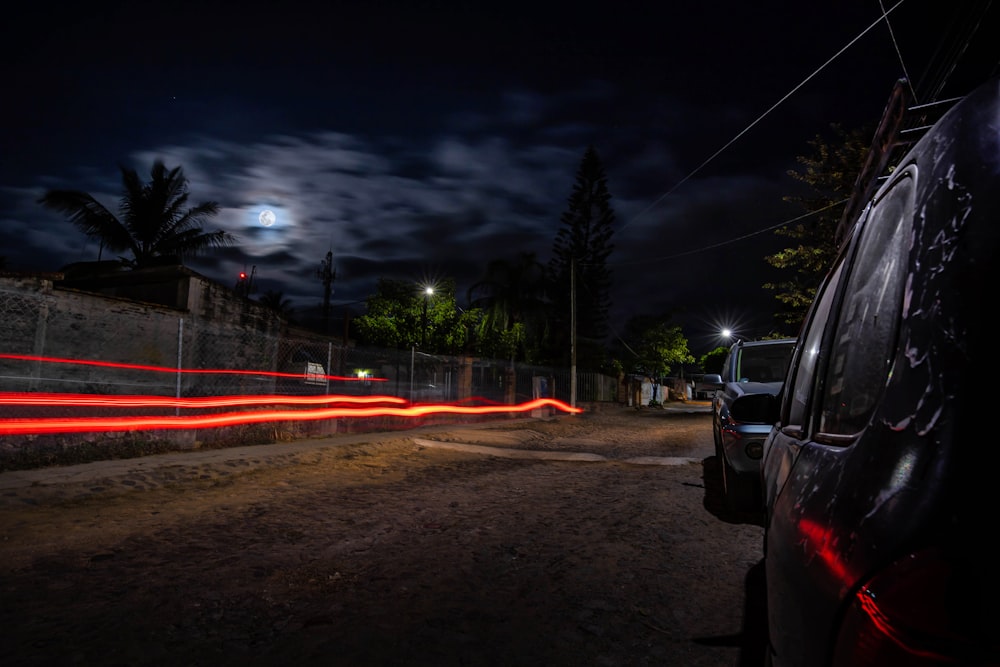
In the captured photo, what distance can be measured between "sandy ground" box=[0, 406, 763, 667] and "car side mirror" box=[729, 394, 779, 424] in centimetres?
97

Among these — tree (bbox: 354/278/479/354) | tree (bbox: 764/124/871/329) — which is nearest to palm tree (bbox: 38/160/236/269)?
tree (bbox: 354/278/479/354)

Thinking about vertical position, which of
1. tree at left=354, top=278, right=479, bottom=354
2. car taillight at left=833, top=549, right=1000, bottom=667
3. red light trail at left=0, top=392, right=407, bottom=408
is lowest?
red light trail at left=0, top=392, right=407, bottom=408

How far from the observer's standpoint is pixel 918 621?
69cm

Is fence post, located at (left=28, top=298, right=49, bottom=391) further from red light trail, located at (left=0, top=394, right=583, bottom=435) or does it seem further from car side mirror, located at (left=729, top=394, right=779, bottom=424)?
car side mirror, located at (left=729, top=394, right=779, bottom=424)

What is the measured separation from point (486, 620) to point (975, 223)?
287 centimetres

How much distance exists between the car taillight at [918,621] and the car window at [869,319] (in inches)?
13.7

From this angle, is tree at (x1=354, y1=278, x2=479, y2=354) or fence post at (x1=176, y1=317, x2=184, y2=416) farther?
tree at (x1=354, y1=278, x2=479, y2=354)

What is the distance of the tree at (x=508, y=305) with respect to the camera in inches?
997

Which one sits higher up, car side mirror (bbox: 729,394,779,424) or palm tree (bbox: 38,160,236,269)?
palm tree (bbox: 38,160,236,269)

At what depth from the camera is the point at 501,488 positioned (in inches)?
274

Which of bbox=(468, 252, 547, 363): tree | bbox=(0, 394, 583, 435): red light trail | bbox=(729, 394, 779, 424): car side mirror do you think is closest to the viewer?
bbox=(729, 394, 779, 424): car side mirror

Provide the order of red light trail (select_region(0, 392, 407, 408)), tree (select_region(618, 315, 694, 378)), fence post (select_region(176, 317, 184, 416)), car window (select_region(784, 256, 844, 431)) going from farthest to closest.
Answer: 1. tree (select_region(618, 315, 694, 378))
2. fence post (select_region(176, 317, 184, 416))
3. red light trail (select_region(0, 392, 407, 408))
4. car window (select_region(784, 256, 844, 431))

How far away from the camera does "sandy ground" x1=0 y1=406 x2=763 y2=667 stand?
8.83 ft

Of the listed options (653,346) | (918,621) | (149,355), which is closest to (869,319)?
(918,621)
